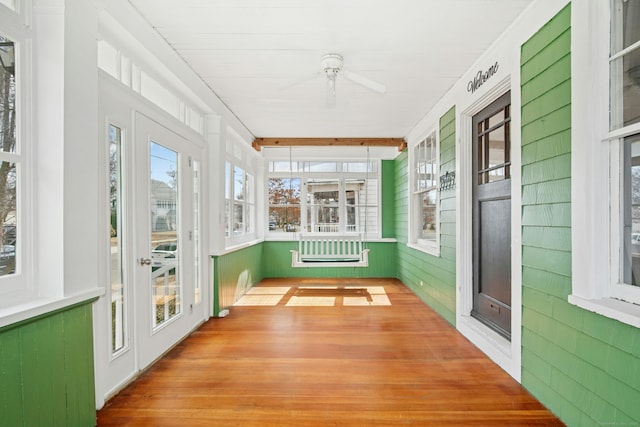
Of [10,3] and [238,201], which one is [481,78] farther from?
[238,201]

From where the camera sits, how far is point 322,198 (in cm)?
704

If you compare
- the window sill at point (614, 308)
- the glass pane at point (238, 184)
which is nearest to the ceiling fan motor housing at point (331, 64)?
the window sill at point (614, 308)

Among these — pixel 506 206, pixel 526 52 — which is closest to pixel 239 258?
pixel 506 206

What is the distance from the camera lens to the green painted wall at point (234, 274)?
4059mm

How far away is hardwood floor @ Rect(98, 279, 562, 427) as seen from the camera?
2062 mm

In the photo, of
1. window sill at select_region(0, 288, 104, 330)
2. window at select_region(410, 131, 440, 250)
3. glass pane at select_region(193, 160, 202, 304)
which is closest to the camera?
window sill at select_region(0, 288, 104, 330)

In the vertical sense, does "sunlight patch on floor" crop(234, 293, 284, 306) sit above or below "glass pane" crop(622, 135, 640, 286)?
below

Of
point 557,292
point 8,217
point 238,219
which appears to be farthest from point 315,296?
point 8,217

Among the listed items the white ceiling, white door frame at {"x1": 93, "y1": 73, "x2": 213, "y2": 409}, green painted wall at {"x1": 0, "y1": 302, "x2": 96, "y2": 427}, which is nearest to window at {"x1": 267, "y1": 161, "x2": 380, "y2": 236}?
the white ceiling

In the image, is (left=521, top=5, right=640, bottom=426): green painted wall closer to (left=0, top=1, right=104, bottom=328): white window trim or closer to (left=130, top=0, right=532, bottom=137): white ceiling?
(left=130, top=0, right=532, bottom=137): white ceiling

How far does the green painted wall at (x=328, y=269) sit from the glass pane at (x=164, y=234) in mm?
3490

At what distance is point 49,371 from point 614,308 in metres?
2.64

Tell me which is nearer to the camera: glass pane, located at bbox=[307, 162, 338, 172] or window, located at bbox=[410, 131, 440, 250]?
window, located at bbox=[410, 131, 440, 250]

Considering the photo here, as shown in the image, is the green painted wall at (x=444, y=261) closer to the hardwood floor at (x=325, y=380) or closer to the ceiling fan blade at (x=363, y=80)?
the hardwood floor at (x=325, y=380)
